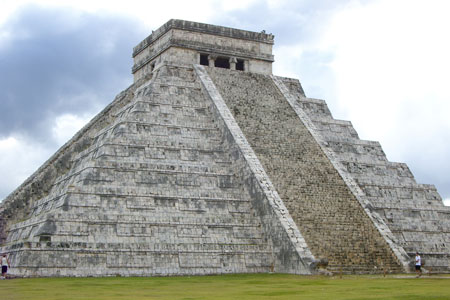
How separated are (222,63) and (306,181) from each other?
10144 mm

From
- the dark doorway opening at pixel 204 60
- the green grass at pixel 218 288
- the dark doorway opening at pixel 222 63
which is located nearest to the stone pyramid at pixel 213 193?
the dark doorway opening at pixel 204 60

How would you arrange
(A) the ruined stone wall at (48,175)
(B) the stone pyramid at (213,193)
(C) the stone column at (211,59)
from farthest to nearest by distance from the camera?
(C) the stone column at (211,59), (A) the ruined stone wall at (48,175), (B) the stone pyramid at (213,193)

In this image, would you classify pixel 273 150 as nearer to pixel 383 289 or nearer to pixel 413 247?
pixel 413 247

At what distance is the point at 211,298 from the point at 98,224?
26.3 feet

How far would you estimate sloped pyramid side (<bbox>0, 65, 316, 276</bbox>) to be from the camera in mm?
18094

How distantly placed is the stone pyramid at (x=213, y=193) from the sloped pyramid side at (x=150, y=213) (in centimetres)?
4

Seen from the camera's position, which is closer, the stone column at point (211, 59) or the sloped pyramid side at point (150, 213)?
the sloped pyramid side at point (150, 213)

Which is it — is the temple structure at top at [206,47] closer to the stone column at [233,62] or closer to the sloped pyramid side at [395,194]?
the stone column at [233,62]

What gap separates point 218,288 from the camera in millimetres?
14172

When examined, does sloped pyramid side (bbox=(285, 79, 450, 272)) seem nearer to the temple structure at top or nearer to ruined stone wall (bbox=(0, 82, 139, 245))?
the temple structure at top

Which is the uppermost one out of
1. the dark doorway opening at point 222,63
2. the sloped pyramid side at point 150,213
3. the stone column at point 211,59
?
the dark doorway opening at point 222,63

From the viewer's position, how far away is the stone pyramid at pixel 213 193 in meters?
18.6

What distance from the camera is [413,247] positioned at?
2336cm

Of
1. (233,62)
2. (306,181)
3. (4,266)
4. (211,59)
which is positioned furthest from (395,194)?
(4,266)
